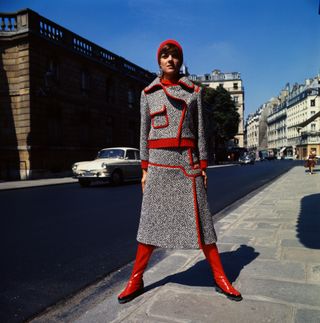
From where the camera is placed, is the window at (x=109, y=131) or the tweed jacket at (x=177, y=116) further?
the window at (x=109, y=131)

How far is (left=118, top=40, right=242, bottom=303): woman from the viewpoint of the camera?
247cm

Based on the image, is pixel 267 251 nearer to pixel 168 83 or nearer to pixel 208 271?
pixel 208 271

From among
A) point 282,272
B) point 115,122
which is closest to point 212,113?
point 115,122

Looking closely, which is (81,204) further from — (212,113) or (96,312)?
(212,113)

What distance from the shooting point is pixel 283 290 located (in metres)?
2.53

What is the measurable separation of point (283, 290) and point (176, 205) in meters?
1.08

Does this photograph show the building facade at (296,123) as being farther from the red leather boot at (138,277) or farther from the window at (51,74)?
the red leather boot at (138,277)

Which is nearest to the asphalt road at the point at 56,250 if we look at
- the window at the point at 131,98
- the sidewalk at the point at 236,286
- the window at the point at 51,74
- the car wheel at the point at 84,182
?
the sidewalk at the point at 236,286

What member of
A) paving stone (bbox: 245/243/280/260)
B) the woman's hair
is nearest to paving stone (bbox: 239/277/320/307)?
paving stone (bbox: 245/243/280/260)

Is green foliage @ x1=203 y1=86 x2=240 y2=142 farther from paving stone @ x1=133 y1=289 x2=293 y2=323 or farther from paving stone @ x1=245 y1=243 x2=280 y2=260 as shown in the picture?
paving stone @ x1=133 y1=289 x2=293 y2=323

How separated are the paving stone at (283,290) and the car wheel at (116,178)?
10540 mm

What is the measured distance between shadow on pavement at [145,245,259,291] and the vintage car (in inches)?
375

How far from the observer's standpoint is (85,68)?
2292 centimetres

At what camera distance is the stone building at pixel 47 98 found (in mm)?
17984
